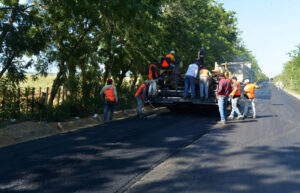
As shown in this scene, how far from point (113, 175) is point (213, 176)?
5.51ft

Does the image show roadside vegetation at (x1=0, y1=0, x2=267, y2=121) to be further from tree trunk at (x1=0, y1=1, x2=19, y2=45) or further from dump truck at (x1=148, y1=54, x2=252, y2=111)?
dump truck at (x1=148, y1=54, x2=252, y2=111)

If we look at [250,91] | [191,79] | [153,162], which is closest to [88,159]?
[153,162]

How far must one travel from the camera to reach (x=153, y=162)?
525 cm

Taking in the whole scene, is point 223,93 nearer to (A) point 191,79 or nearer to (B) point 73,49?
(A) point 191,79

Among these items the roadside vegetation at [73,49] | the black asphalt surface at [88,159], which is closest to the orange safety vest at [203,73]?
the roadside vegetation at [73,49]

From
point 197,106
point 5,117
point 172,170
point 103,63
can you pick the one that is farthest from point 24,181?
point 103,63

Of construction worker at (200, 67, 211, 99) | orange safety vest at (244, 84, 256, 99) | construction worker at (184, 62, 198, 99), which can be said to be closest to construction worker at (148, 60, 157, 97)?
construction worker at (184, 62, 198, 99)

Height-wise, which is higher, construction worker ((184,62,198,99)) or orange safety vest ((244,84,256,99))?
construction worker ((184,62,198,99))

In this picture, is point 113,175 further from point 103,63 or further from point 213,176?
point 103,63

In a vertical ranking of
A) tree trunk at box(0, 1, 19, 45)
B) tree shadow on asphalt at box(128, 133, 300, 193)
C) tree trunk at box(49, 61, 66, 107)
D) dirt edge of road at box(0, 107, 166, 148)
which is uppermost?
tree trunk at box(0, 1, 19, 45)

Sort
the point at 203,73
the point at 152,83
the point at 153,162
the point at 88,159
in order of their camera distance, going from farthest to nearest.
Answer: the point at 152,83 < the point at 203,73 < the point at 88,159 < the point at 153,162

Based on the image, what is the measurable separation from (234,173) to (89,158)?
2785 millimetres

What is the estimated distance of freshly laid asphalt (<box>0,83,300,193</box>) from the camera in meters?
4.09

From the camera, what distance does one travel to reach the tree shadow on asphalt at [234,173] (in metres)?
4.02
